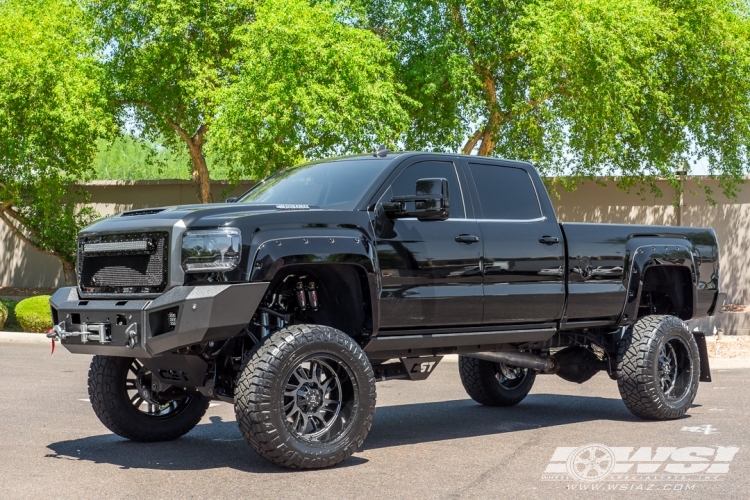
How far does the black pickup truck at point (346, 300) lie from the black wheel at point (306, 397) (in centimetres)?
1

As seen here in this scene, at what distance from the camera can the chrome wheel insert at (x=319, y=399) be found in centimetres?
696

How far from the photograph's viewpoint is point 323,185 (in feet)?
26.9

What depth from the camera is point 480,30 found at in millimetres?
23391

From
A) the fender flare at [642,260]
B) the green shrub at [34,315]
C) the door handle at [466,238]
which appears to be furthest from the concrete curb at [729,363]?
the green shrub at [34,315]

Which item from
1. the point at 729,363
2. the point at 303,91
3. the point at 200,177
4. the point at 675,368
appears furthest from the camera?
the point at 200,177

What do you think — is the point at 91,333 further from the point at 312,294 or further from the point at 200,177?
the point at 200,177

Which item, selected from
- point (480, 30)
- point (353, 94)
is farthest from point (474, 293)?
point (480, 30)

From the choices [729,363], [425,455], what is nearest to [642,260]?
[425,455]

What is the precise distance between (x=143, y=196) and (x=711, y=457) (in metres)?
21.8

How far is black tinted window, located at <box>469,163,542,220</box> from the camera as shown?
8.66 m

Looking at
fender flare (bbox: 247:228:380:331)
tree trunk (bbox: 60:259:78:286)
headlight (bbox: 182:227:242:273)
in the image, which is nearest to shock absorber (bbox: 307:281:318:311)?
fender flare (bbox: 247:228:380:331)

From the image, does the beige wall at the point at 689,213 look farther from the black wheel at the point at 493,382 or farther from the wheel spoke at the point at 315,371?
the wheel spoke at the point at 315,371

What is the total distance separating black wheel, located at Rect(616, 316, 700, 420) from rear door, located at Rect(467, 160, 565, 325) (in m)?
0.96

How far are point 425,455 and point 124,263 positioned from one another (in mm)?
2581
